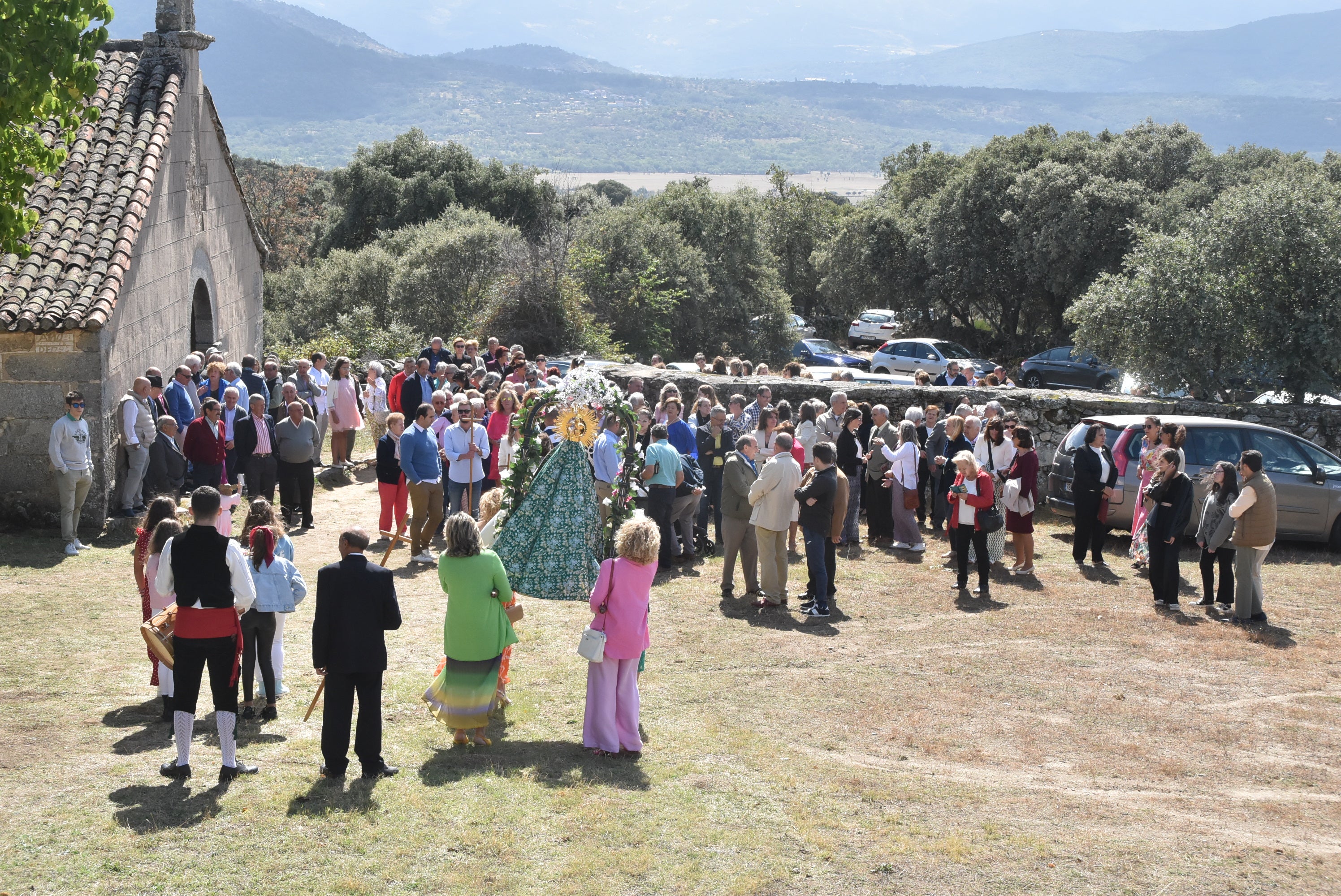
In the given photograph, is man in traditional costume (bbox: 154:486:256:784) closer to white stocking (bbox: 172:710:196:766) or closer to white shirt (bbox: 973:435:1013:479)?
white stocking (bbox: 172:710:196:766)

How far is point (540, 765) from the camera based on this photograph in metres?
7.18

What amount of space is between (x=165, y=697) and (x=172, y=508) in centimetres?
133

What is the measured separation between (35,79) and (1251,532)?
37.0 ft

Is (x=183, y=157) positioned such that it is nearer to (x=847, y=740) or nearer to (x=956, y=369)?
(x=956, y=369)

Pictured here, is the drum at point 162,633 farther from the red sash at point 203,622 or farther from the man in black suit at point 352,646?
the man in black suit at point 352,646

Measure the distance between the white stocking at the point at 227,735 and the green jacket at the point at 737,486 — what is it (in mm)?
5839

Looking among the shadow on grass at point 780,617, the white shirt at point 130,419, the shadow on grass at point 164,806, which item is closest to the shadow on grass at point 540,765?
the shadow on grass at point 164,806

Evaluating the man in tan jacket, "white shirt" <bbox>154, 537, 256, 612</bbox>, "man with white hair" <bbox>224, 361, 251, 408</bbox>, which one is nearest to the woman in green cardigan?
"white shirt" <bbox>154, 537, 256, 612</bbox>

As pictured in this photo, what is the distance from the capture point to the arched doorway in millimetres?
18734

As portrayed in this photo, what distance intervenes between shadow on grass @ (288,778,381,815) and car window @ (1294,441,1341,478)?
41.1ft

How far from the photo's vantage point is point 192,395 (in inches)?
559

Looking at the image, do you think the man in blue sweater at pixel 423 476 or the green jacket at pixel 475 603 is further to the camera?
the man in blue sweater at pixel 423 476

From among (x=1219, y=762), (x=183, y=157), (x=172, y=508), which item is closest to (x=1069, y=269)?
(x=183, y=157)

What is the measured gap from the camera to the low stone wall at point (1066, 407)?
648 inches
